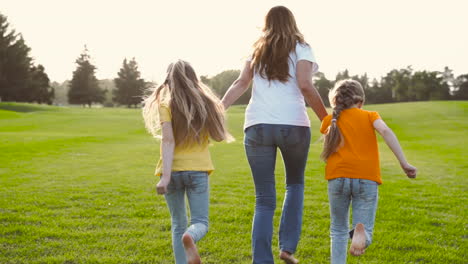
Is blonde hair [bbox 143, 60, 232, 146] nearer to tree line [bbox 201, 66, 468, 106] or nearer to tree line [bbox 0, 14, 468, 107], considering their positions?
tree line [bbox 0, 14, 468, 107]

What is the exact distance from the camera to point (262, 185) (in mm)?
3195

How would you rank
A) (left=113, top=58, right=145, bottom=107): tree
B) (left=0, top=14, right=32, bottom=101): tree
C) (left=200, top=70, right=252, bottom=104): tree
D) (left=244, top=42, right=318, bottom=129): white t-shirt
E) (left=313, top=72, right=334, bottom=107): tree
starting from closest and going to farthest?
(left=244, top=42, right=318, bottom=129): white t-shirt
(left=0, top=14, right=32, bottom=101): tree
(left=200, top=70, right=252, bottom=104): tree
(left=113, top=58, right=145, bottom=107): tree
(left=313, top=72, right=334, bottom=107): tree

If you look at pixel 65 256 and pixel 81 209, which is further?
pixel 81 209

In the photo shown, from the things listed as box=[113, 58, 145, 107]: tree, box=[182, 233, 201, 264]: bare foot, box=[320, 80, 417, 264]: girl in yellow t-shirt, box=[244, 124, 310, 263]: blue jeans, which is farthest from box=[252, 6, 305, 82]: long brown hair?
box=[113, 58, 145, 107]: tree

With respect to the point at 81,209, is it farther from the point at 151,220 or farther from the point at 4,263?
the point at 4,263

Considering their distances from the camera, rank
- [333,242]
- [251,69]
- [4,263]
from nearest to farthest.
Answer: [333,242] < [251,69] < [4,263]

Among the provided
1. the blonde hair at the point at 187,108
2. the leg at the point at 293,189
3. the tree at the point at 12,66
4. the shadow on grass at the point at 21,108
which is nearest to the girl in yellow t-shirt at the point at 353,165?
the leg at the point at 293,189

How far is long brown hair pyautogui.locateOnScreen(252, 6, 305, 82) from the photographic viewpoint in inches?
124

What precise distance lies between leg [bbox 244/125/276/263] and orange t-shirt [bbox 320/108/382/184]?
465mm

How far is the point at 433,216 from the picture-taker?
5.82m

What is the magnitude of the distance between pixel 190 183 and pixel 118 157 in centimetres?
1061

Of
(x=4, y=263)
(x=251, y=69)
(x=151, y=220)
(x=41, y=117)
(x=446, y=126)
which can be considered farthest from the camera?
(x=41, y=117)

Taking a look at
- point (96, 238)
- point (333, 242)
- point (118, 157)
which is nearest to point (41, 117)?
point (118, 157)

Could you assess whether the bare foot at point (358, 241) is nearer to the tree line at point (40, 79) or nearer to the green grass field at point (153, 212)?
the green grass field at point (153, 212)
